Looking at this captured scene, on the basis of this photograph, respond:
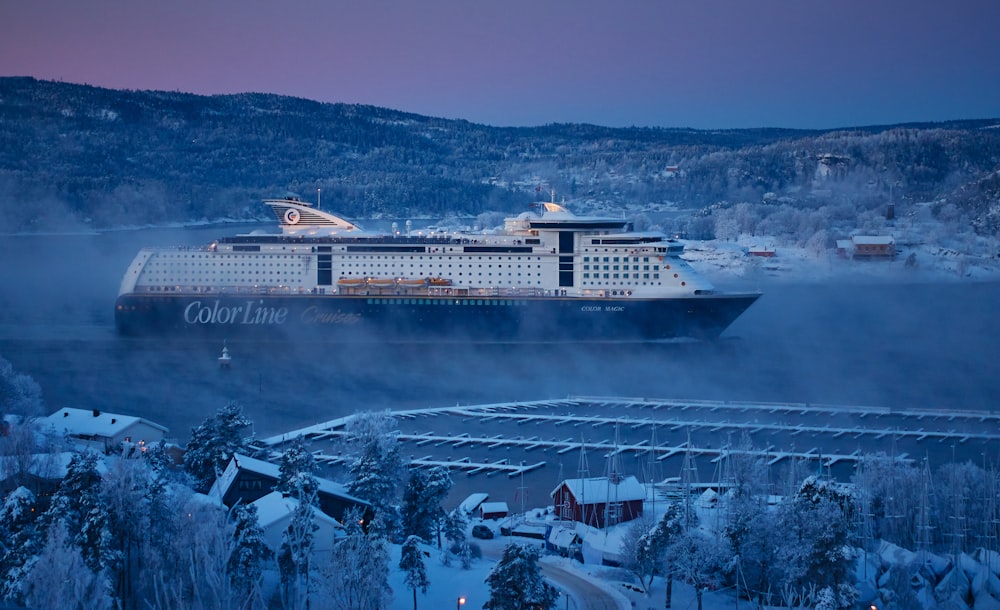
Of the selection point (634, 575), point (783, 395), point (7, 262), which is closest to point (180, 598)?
point (634, 575)

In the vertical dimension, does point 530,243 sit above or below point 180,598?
above

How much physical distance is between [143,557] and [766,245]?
3144 centimetres

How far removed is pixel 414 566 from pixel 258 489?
77.2 inches

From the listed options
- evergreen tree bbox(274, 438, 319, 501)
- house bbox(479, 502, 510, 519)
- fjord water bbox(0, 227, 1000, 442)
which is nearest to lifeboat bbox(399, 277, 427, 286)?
fjord water bbox(0, 227, 1000, 442)

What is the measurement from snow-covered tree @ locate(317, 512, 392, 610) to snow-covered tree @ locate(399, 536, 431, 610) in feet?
0.83

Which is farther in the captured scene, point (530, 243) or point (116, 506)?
point (530, 243)

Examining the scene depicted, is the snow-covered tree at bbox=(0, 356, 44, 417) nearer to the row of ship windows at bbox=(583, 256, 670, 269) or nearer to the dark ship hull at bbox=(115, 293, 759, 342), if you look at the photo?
the dark ship hull at bbox=(115, 293, 759, 342)

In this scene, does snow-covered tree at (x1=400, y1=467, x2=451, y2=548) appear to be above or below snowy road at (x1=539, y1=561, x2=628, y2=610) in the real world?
Answer: above

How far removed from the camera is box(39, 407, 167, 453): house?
987 cm

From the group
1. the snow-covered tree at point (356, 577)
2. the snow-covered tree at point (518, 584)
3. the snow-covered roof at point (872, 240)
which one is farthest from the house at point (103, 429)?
the snow-covered roof at point (872, 240)

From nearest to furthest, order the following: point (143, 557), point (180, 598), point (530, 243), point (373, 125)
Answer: point (180, 598)
point (143, 557)
point (530, 243)
point (373, 125)

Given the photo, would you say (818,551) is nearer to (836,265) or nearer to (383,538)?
(383,538)

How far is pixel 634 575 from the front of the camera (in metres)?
7.43

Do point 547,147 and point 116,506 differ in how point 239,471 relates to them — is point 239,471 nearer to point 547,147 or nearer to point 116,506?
point 116,506
